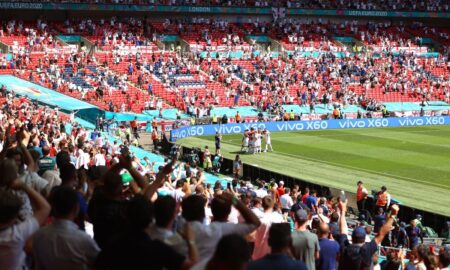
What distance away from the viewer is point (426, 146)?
42.8 m

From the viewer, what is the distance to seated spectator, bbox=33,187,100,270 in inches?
250

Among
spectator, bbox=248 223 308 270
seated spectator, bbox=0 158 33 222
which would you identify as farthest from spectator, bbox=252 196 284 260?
seated spectator, bbox=0 158 33 222

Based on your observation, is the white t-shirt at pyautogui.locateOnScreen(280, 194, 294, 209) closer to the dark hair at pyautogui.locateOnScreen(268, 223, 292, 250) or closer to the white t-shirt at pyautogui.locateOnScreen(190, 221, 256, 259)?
the white t-shirt at pyautogui.locateOnScreen(190, 221, 256, 259)

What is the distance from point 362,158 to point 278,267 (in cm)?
3277

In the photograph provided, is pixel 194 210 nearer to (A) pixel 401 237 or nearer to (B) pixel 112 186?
(B) pixel 112 186

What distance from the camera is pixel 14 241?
6355 mm

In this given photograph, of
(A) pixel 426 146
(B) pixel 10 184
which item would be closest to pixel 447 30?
(A) pixel 426 146

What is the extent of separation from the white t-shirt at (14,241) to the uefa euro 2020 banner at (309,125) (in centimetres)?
3575

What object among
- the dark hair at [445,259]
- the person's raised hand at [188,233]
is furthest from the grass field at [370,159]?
the person's raised hand at [188,233]

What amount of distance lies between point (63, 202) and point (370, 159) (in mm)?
32397

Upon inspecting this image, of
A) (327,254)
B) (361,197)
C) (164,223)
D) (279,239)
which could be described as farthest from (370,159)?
(164,223)

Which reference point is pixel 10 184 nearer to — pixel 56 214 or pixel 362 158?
pixel 56 214

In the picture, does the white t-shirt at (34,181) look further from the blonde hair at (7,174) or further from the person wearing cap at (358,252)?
the person wearing cap at (358,252)

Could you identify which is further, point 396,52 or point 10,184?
point 396,52
